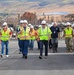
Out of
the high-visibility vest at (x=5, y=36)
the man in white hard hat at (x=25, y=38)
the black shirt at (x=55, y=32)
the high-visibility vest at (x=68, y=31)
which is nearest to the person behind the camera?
the man in white hard hat at (x=25, y=38)

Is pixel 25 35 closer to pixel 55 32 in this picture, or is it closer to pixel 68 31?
pixel 55 32

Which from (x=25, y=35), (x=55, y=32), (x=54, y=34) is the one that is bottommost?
(x=54, y=34)

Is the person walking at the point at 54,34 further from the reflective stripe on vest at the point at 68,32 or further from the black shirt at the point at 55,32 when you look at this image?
the reflective stripe on vest at the point at 68,32

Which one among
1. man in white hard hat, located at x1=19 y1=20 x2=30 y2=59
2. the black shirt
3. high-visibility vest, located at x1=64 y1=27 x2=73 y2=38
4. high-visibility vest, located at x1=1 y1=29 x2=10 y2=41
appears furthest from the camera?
high-visibility vest, located at x1=64 y1=27 x2=73 y2=38

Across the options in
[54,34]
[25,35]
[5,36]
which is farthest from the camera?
[54,34]

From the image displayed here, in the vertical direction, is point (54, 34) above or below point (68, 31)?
below

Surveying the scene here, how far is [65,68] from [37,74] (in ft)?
6.70

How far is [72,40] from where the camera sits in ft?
88.0

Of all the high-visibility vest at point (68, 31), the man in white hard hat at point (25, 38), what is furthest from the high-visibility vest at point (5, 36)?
the high-visibility vest at point (68, 31)

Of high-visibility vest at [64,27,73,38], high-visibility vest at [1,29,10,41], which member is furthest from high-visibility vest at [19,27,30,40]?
high-visibility vest at [64,27,73,38]

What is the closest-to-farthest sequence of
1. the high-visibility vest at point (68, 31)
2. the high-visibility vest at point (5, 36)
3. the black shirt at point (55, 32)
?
1. the high-visibility vest at point (5, 36)
2. the black shirt at point (55, 32)
3. the high-visibility vest at point (68, 31)

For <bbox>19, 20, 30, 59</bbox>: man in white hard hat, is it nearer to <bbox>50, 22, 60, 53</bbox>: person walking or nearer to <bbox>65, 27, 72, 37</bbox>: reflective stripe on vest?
<bbox>50, 22, 60, 53</bbox>: person walking

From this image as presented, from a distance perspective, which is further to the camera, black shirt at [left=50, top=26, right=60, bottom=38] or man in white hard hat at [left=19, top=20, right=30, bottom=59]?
black shirt at [left=50, top=26, right=60, bottom=38]

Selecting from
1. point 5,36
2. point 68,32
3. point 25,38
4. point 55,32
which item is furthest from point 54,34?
point 25,38
